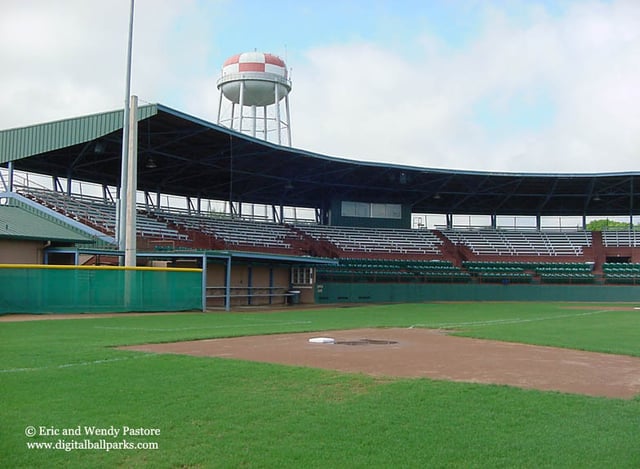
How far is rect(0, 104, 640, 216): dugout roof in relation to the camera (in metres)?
35.1

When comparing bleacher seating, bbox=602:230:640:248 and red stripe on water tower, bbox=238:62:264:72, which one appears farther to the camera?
bleacher seating, bbox=602:230:640:248

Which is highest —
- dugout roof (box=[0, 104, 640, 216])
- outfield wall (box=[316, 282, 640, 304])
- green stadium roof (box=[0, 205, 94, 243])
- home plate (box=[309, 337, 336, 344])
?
dugout roof (box=[0, 104, 640, 216])

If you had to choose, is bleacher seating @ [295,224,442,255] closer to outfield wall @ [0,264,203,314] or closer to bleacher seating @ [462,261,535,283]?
bleacher seating @ [462,261,535,283]

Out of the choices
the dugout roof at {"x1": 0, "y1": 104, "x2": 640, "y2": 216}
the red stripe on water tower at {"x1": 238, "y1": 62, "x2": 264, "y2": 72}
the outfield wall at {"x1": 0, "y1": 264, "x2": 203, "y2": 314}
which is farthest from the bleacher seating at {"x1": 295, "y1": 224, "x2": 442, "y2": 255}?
the outfield wall at {"x1": 0, "y1": 264, "x2": 203, "y2": 314}

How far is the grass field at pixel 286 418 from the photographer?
614cm

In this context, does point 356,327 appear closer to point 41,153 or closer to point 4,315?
point 4,315

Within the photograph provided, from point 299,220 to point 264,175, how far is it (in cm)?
1115

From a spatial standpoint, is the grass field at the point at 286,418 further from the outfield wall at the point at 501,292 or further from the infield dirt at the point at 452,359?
the outfield wall at the point at 501,292

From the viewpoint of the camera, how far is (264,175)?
1909 inches

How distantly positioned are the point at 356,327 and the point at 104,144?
71.1 feet

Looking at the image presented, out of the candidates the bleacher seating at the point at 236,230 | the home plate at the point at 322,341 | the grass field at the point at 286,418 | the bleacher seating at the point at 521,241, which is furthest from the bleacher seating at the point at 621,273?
the grass field at the point at 286,418

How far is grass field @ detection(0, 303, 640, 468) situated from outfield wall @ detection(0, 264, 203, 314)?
1371 centimetres

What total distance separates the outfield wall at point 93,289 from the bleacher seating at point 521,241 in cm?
3491

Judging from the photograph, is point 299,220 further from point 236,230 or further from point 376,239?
point 236,230
